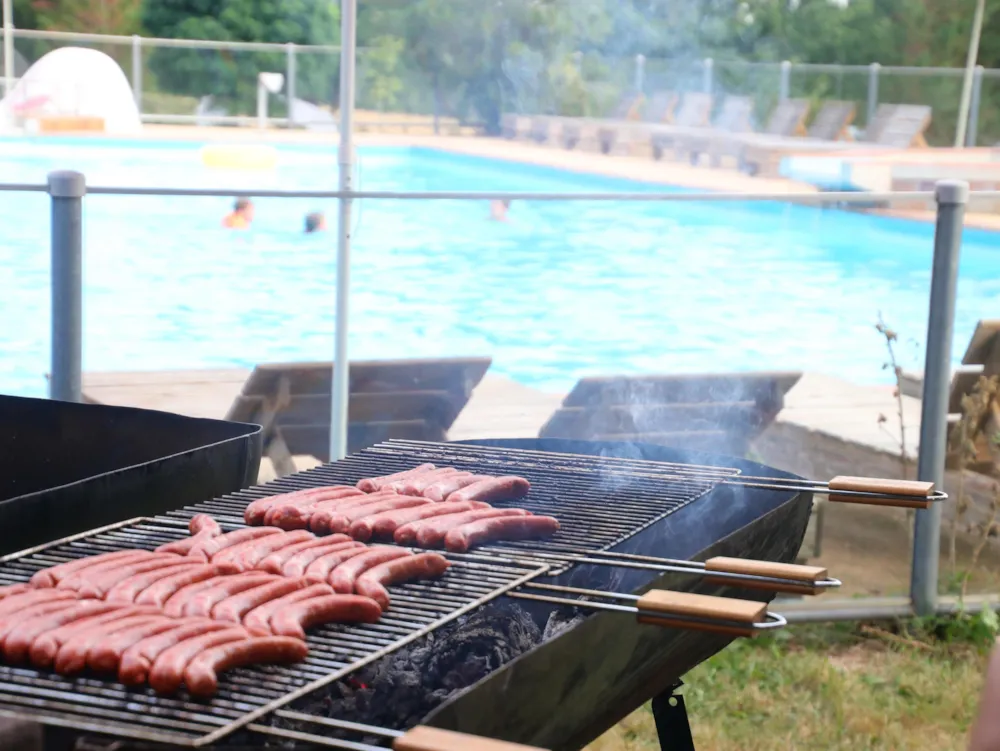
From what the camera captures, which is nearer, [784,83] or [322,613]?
[322,613]

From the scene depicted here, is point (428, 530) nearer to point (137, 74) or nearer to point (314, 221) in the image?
point (314, 221)

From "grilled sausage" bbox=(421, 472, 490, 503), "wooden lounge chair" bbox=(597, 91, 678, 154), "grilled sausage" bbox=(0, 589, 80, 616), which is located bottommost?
"grilled sausage" bbox=(421, 472, 490, 503)

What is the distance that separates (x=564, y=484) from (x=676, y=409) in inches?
73.7

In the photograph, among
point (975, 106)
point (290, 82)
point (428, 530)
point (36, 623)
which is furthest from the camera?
point (975, 106)

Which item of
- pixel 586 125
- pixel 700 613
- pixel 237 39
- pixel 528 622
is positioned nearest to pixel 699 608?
pixel 700 613

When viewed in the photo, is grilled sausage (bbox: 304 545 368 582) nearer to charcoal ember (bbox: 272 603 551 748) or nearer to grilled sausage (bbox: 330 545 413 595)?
grilled sausage (bbox: 330 545 413 595)

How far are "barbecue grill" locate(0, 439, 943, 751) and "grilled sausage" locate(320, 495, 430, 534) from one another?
20 cm

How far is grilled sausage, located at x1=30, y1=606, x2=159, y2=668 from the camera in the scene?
A: 181cm

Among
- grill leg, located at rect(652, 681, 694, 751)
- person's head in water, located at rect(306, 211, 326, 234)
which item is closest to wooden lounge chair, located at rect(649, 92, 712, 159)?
person's head in water, located at rect(306, 211, 326, 234)

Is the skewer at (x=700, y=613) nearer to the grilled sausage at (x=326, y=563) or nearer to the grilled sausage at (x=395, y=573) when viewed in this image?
the grilled sausage at (x=395, y=573)

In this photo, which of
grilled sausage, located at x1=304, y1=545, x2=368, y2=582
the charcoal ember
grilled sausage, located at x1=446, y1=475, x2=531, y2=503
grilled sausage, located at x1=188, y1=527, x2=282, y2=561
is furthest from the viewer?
grilled sausage, located at x1=446, y1=475, x2=531, y2=503

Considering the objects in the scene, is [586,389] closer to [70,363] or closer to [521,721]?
[70,363]

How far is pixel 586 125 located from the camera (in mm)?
17250

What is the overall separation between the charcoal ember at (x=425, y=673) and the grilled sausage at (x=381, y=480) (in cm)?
58
